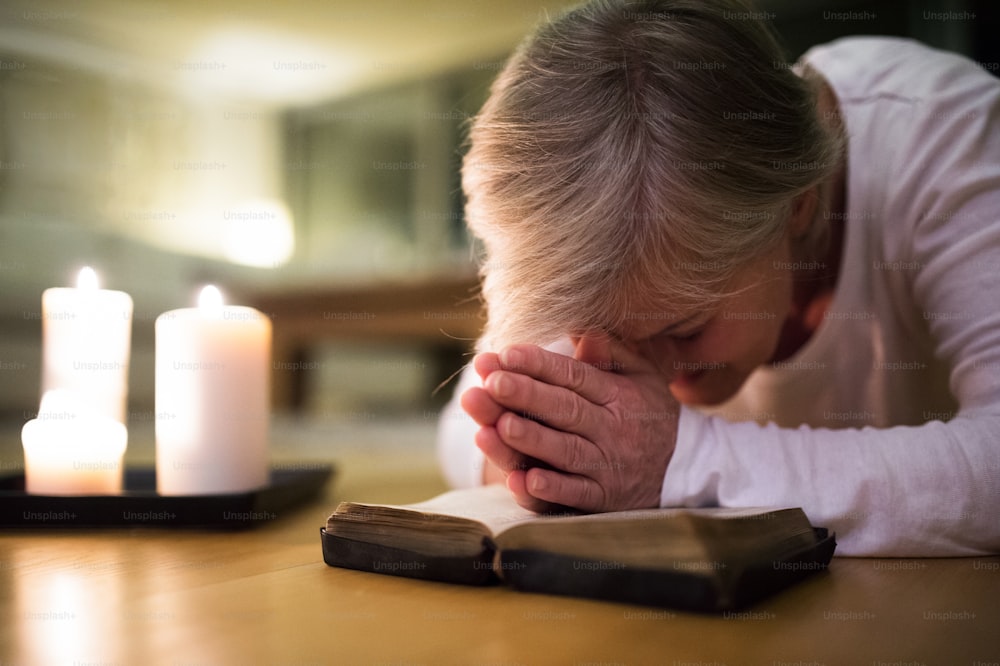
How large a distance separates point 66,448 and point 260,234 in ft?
16.3

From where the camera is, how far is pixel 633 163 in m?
0.59

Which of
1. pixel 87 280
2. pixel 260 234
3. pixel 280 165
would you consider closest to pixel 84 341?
pixel 87 280

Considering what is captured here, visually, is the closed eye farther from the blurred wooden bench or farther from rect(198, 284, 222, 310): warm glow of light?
the blurred wooden bench

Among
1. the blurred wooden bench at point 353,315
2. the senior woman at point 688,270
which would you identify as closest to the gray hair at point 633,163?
the senior woman at point 688,270

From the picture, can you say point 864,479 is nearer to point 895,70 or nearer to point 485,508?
point 485,508

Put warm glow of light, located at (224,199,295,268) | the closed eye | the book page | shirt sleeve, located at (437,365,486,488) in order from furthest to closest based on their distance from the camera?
warm glow of light, located at (224,199,295,268)
shirt sleeve, located at (437,365,486,488)
the closed eye
the book page

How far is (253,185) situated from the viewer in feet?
17.8

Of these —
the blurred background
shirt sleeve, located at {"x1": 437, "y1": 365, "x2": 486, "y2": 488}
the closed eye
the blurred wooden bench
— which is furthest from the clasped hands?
the blurred background

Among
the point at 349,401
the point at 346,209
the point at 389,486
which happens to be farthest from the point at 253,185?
the point at 389,486

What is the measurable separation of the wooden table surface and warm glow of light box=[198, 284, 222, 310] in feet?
0.77

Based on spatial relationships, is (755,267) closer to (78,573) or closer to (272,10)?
(78,573)

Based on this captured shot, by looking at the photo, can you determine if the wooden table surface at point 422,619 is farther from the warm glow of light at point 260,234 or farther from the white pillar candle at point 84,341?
the warm glow of light at point 260,234

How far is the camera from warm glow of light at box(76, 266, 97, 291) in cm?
68

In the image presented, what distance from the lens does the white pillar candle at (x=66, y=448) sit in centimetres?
64
